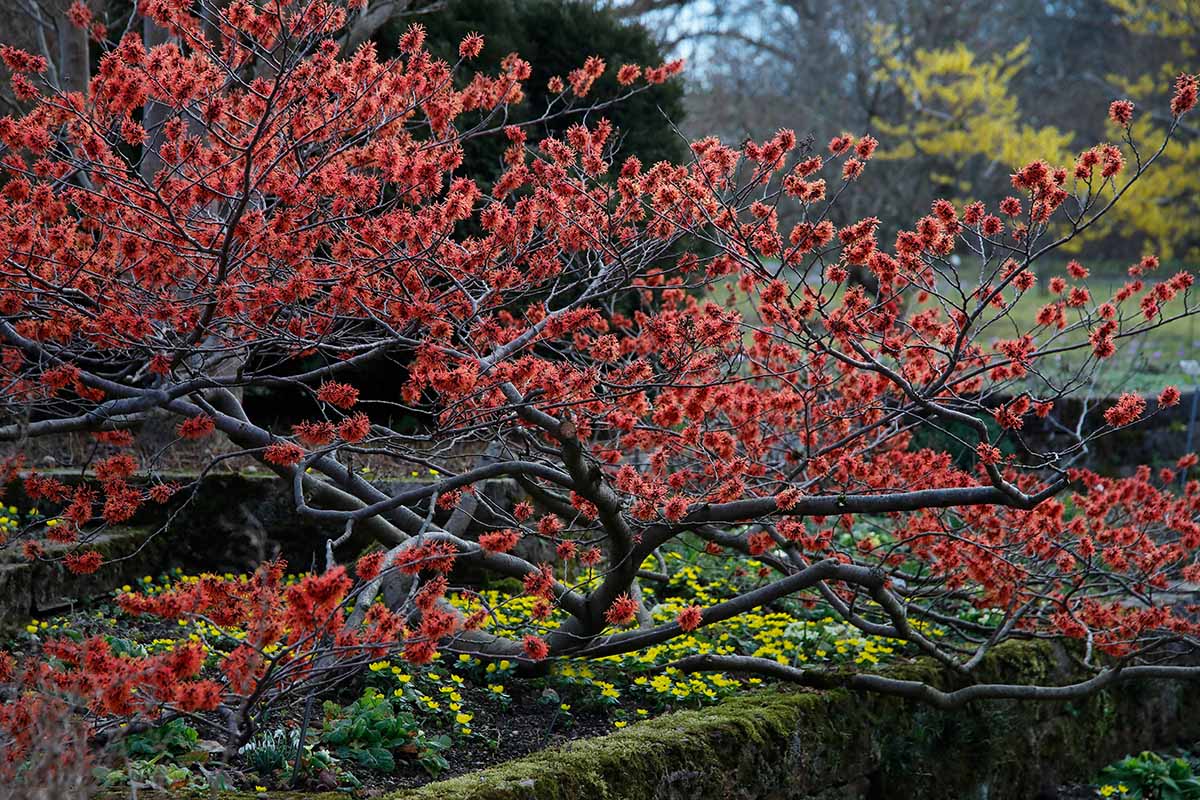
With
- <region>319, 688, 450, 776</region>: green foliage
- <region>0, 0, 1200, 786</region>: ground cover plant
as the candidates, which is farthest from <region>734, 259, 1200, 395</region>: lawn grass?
<region>319, 688, 450, 776</region>: green foliage

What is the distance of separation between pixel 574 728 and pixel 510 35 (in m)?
4.89

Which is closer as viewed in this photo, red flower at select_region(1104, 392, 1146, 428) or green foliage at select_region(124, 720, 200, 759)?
green foliage at select_region(124, 720, 200, 759)

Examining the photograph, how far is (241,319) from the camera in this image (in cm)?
394

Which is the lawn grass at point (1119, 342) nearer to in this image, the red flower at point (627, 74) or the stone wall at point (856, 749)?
the stone wall at point (856, 749)

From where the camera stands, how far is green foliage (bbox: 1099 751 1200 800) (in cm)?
534

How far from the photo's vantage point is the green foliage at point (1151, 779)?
210 inches

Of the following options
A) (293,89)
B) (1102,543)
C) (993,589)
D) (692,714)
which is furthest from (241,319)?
(1102,543)

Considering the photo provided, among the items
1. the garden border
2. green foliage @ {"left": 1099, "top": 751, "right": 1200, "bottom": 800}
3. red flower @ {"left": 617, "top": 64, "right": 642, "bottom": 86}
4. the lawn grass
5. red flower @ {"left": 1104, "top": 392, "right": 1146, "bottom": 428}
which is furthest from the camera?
the lawn grass

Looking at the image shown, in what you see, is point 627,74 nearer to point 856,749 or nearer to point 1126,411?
point 1126,411

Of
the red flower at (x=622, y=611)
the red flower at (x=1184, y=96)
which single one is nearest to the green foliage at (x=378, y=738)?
the red flower at (x=622, y=611)

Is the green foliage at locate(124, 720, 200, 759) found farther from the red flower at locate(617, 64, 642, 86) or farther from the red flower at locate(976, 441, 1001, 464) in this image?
the red flower at locate(617, 64, 642, 86)

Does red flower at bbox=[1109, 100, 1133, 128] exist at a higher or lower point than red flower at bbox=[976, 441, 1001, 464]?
higher

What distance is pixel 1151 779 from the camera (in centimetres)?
545

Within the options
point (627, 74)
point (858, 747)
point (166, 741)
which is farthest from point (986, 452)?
point (166, 741)
